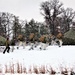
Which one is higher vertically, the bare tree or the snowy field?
the bare tree

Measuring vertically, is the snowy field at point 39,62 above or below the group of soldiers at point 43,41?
below

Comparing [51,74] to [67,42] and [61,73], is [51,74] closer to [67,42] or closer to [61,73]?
[61,73]

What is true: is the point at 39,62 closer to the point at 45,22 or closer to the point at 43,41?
the point at 43,41

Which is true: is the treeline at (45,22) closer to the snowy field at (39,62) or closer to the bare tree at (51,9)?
the bare tree at (51,9)

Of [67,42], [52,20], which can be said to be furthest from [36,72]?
[52,20]

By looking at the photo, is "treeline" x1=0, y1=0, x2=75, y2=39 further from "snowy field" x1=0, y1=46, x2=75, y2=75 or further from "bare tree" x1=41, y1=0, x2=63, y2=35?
"snowy field" x1=0, y1=46, x2=75, y2=75

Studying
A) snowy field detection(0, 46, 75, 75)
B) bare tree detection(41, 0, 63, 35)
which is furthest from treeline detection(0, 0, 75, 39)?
snowy field detection(0, 46, 75, 75)

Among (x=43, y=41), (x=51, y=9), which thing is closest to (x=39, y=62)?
(x=43, y=41)

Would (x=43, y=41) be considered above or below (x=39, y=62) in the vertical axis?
above

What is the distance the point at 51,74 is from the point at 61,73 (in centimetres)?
54

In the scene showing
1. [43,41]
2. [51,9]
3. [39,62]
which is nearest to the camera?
[39,62]

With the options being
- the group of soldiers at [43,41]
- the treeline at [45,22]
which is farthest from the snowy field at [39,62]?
the treeline at [45,22]

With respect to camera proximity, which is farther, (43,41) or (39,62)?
(43,41)

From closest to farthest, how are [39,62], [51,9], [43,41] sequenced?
[39,62] < [43,41] < [51,9]
